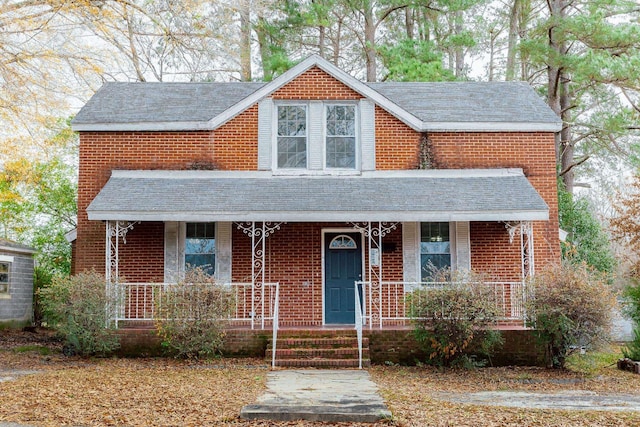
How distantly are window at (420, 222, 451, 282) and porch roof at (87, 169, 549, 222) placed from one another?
980 millimetres

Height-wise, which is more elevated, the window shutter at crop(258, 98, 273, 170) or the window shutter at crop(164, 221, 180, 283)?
the window shutter at crop(258, 98, 273, 170)

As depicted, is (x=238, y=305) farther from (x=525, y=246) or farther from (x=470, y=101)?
(x=470, y=101)

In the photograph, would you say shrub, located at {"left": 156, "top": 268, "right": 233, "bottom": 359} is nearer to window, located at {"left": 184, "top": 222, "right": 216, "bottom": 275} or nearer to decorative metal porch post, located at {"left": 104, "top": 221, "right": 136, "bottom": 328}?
decorative metal porch post, located at {"left": 104, "top": 221, "right": 136, "bottom": 328}

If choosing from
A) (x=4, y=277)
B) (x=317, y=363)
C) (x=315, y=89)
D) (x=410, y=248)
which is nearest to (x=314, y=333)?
(x=317, y=363)

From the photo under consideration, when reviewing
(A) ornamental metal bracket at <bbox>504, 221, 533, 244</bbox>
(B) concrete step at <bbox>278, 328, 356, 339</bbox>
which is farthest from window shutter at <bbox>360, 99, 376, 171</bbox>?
(B) concrete step at <bbox>278, 328, 356, 339</bbox>

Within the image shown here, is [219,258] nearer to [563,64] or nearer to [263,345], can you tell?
[263,345]

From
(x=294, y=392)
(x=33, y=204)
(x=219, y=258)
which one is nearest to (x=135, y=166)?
(x=219, y=258)

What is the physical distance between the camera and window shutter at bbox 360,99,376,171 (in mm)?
15023

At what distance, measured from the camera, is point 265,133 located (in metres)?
15.0

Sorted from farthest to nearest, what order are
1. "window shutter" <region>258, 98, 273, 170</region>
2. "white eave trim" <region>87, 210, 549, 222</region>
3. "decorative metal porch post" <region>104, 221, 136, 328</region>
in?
"window shutter" <region>258, 98, 273, 170</region> < "white eave trim" <region>87, 210, 549, 222</region> < "decorative metal porch post" <region>104, 221, 136, 328</region>

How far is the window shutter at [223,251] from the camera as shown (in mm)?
14453

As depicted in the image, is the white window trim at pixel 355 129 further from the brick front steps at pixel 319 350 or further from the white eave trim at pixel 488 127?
the brick front steps at pixel 319 350

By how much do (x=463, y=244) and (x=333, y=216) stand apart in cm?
334

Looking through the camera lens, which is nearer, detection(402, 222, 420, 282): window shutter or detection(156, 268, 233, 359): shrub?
detection(156, 268, 233, 359): shrub
